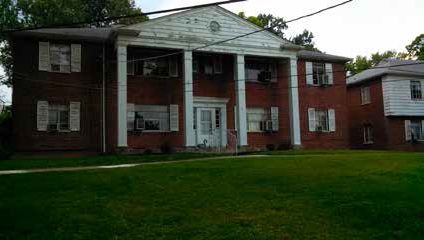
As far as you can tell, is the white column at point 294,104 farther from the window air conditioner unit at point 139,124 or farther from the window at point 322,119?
the window air conditioner unit at point 139,124

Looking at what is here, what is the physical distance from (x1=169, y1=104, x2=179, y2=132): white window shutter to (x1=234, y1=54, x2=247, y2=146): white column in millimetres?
3055

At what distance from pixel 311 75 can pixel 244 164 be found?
14574 mm

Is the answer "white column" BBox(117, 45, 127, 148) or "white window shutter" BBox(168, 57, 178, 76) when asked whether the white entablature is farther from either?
"white window shutter" BBox(168, 57, 178, 76)

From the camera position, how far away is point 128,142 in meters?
21.3

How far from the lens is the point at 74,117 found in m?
20.8

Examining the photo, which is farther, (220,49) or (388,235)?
(220,49)

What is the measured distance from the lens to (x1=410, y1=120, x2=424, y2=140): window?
29.2 metres

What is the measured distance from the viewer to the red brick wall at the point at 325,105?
84.8 ft

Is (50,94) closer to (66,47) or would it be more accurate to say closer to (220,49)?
(66,47)

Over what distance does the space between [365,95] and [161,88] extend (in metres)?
15.4

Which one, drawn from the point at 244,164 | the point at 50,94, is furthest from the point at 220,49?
the point at 244,164

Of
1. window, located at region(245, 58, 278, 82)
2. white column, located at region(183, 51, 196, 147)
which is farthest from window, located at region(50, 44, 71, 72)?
window, located at region(245, 58, 278, 82)

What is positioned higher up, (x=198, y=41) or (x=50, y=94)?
(x=198, y=41)

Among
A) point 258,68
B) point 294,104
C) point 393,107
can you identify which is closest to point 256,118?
point 294,104
